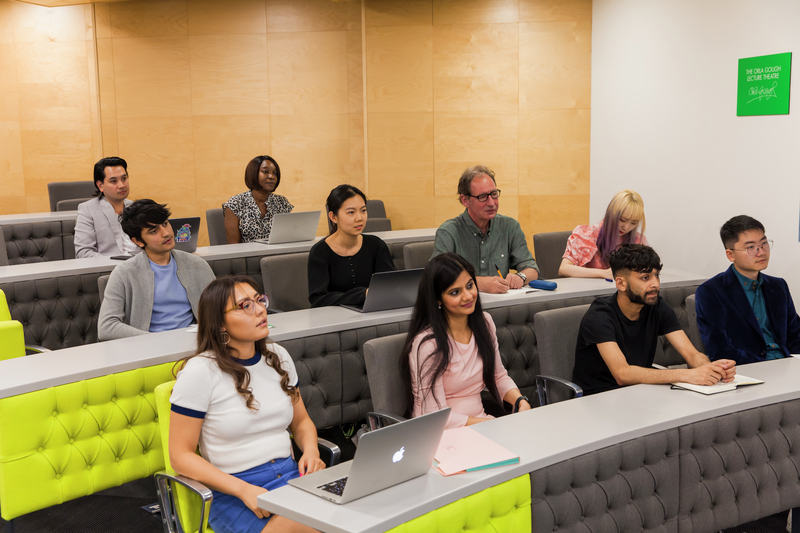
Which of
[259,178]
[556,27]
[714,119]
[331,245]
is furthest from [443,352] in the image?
[556,27]

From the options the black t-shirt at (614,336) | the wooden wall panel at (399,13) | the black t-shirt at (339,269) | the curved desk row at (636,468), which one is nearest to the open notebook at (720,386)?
the curved desk row at (636,468)

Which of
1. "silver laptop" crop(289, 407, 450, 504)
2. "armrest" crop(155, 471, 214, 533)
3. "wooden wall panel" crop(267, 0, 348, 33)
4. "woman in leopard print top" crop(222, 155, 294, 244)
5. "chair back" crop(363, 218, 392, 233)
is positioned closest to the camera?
"silver laptop" crop(289, 407, 450, 504)

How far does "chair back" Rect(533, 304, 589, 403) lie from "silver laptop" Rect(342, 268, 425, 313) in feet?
1.83

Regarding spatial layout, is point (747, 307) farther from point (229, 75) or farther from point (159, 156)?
point (159, 156)

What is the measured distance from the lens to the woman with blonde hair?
3.92 meters

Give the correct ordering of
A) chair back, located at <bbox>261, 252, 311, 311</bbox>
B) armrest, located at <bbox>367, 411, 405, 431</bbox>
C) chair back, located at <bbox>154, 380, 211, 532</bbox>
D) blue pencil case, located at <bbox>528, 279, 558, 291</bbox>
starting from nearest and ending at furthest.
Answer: chair back, located at <bbox>154, 380, 211, 532</bbox> → armrest, located at <bbox>367, 411, 405, 431</bbox> → blue pencil case, located at <bbox>528, 279, 558, 291</bbox> → chair back, located at <bbox>261, 252, 311, 311</bbox>

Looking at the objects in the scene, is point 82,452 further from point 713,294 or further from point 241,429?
point 713,294

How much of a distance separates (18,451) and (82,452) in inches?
8.2

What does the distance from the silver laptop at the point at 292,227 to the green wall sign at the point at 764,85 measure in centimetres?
299

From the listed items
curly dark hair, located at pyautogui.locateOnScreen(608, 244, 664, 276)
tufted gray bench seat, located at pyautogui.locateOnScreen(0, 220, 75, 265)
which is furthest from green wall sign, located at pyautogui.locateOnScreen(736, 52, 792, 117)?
tufted gray bench seat, located at pyautogui.locateOnScreen(0, 220, 75, 265)

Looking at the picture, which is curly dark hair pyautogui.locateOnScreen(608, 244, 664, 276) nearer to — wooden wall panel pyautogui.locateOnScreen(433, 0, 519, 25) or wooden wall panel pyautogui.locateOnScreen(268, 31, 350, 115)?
wooden wall panel pyautogui.locateOnScreen(433, 0, 519, 25)

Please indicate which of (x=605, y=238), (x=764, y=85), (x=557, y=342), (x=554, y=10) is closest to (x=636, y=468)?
(x=557, y=342)

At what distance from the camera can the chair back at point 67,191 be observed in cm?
670

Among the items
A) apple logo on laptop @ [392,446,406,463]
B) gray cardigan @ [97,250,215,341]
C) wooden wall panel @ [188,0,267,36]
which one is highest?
wooden wall panel @ [188,0,267,36]
